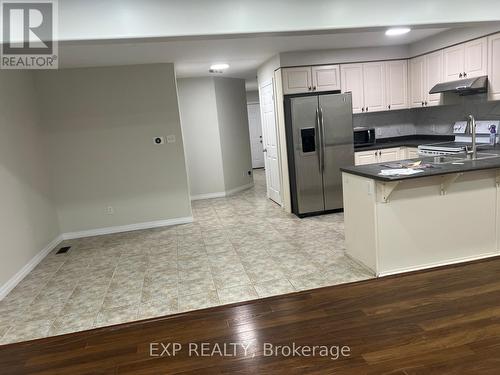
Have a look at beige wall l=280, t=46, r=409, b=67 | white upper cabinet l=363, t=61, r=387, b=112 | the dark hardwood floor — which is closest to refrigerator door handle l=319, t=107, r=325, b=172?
beige wall l=280, t=46, r=409, b=67

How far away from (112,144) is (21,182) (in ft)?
4.61

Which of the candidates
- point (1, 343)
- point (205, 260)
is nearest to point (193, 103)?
point (205, 260)

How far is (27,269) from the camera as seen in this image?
409 centimetres

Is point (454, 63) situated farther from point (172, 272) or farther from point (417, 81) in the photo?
point (172, 272)

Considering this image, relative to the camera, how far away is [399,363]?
6.71 ft

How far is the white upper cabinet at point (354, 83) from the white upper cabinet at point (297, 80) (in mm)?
537

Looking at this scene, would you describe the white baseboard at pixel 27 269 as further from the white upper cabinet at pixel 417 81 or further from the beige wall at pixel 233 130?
the white upper cabinet at pixel 417 81

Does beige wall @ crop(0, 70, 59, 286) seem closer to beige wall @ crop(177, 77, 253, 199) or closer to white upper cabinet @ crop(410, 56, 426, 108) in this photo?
beige wall @ crop(177, 77, 253, 199)

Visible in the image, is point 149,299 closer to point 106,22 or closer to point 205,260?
point 205,260

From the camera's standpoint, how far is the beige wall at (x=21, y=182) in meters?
3.79

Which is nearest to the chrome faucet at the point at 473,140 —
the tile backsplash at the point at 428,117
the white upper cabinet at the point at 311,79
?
the tile backsplash at the point at 428,117

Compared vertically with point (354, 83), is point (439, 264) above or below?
below

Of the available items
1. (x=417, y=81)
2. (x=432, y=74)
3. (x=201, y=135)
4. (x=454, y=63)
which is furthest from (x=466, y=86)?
(x=201, y=135)

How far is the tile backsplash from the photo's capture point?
4863 mm
